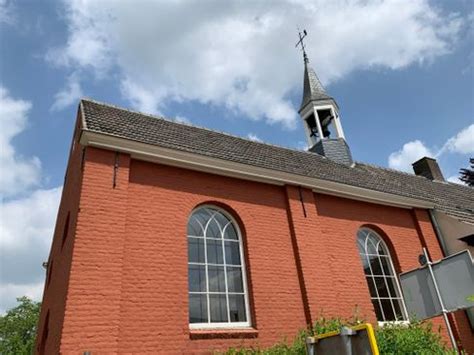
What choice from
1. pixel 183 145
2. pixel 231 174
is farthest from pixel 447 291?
pixel 183 145

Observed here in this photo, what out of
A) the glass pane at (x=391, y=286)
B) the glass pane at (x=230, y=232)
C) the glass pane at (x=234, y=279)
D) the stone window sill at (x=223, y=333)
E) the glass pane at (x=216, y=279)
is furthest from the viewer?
the glass pane at (x=391, y=286)

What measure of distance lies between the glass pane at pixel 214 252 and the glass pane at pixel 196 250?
0.54 ft

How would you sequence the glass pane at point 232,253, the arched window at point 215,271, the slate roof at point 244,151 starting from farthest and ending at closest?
the slate roof at point 244,151 < the glass pane at point 232,253 < the arched window at point 215,271

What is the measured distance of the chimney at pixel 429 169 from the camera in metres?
18.4

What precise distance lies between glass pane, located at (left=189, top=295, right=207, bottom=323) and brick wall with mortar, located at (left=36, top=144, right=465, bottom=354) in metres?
0.36

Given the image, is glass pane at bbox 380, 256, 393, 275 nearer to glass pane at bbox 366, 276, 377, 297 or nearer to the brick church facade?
the brick church facade

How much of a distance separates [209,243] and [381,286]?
540 centimetres

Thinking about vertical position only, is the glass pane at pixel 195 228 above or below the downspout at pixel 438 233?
below

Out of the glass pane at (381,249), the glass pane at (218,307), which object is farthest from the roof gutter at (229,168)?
the glass pane at (218,307)

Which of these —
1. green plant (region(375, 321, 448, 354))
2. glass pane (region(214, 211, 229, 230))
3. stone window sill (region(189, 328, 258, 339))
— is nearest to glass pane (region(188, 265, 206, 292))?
stone window sill (region(189, 328, 258, 339))

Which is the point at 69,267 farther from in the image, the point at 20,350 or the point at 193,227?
the point at 20,350

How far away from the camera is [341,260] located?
1004 centimetres

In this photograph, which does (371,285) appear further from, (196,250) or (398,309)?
(196,250)

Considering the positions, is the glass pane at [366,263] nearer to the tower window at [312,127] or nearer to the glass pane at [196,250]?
the glass pane at [196,250]
